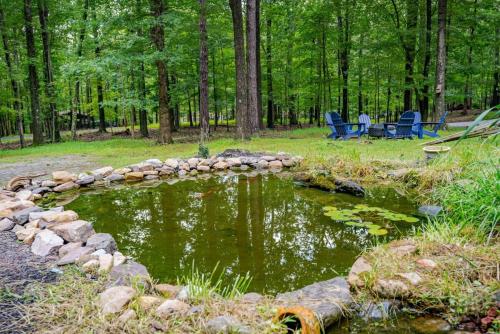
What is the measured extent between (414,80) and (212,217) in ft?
37.3

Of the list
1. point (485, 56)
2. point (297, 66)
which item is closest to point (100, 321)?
point (297, 66)

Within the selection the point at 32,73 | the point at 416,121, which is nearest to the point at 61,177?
the point at 416,121

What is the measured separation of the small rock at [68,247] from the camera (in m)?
2.59

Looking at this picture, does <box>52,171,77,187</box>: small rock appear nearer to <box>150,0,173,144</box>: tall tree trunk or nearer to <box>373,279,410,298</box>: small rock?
<box>150,0,173,144</box>: tall tree trunk

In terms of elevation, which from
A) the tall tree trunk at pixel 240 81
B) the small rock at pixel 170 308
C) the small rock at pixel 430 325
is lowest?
the small rock at pixel 430 325

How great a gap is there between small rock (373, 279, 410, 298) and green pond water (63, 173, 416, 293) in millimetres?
494

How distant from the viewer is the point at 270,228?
363 cm

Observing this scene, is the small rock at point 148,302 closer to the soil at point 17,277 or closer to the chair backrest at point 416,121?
the soil at point 17,277

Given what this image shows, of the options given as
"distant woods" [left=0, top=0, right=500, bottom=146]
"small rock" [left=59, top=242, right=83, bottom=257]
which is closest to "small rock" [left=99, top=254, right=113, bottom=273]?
"small rock" [left=59, top=242, right=83, bottom=257]

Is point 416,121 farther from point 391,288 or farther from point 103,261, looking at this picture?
point 103,261

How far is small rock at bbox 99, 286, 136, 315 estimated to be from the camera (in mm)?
1763

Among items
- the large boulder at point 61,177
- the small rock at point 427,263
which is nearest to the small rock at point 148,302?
the small rock at point 427,263

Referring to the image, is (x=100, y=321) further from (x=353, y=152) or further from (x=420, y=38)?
(x=420, y=38)

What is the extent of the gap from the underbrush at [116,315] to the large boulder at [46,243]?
64 centimetres
